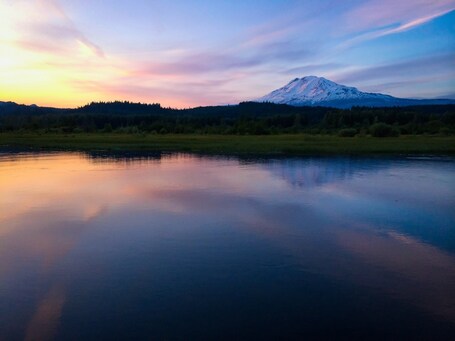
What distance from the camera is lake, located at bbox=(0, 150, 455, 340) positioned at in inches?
224

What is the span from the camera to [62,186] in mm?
17797

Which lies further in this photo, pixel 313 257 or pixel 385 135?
pixel 385 135

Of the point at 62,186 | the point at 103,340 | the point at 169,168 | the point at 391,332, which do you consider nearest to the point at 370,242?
the point at 391,332

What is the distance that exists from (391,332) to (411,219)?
697cm

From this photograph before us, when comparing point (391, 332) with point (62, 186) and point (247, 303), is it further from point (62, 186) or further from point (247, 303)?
point (62, 186)

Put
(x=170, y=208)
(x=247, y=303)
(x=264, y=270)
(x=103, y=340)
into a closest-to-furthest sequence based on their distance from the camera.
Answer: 1. (x=103, y=340)
2. (x=247, y=303)
3. (x=264, y=270)
4. (x=170, y=208)

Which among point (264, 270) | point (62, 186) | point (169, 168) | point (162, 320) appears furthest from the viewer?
point (169, 168)

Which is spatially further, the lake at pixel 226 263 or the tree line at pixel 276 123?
the tree line at pixel 276 123

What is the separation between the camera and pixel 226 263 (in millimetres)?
7996

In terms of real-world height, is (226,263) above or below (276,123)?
above

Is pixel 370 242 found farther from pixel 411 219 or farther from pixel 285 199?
pixel 285 199

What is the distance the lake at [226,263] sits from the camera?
5.68 meters

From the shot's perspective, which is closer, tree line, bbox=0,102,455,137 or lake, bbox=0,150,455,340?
lake, bbox=0,150,455,340

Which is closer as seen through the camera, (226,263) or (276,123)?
(226,263)
